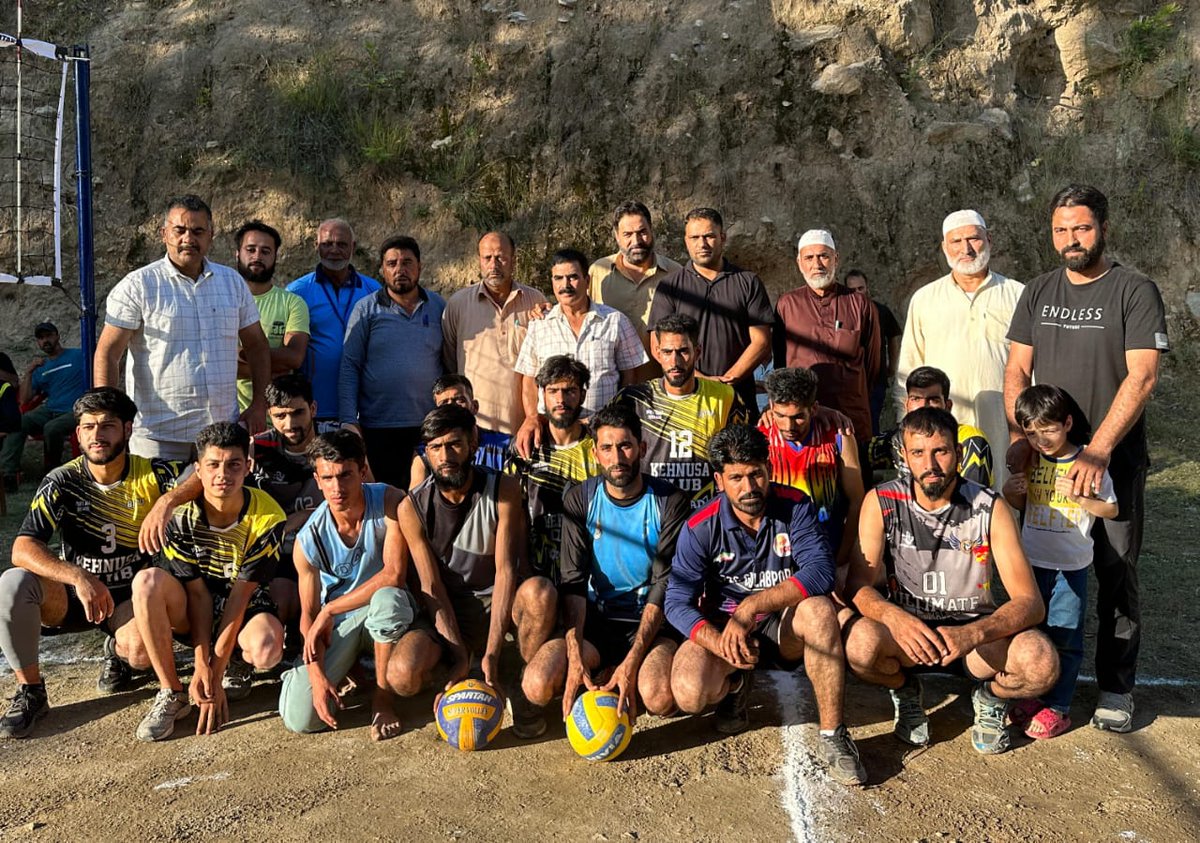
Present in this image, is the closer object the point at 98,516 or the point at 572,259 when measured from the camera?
→ the point at 98,516

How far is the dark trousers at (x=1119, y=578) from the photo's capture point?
15.3 feet

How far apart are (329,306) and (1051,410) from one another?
4.52 metres

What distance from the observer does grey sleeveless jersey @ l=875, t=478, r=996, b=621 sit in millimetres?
4414

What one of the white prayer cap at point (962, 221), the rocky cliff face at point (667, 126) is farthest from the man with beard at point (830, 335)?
the rocky cliff face at point (667, 126)

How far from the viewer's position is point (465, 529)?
16.0 ft

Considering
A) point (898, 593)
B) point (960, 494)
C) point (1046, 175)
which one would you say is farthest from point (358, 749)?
point (1046, 175)

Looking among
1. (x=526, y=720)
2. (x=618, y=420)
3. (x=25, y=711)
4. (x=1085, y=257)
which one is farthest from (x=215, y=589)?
(x=1085, y=257)

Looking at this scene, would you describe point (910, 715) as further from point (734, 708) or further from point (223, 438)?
point (223, 438)

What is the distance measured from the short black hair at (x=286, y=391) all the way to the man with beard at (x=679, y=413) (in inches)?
68.4

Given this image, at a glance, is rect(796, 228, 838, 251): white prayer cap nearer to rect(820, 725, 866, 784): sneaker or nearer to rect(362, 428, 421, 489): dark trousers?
rect(362, 428, 421, 489): dark trousers

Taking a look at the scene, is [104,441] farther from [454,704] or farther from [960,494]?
[960,494]

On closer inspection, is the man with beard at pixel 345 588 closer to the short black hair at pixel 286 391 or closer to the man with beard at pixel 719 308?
the short black hair at pixel 286 391

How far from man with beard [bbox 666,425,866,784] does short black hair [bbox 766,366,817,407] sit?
17.3 inches

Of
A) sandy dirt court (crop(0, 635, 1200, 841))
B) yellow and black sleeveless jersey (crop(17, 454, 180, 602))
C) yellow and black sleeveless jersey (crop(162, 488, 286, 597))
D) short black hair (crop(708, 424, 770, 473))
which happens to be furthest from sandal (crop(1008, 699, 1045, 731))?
yellow and black sleeveless jersey (crop(17, 454, 180, 602))
